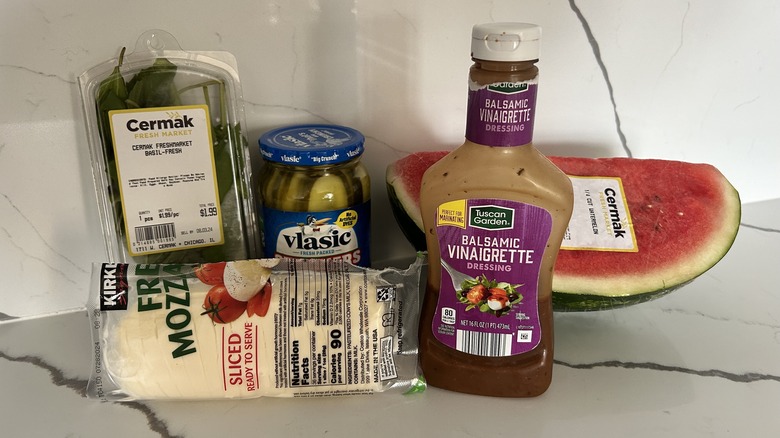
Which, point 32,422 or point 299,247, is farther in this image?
point 299,247

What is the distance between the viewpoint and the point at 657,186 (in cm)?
94

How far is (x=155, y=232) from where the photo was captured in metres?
0.81

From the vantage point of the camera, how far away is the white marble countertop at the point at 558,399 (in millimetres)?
706

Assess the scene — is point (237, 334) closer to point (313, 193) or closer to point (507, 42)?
point (313, 193)

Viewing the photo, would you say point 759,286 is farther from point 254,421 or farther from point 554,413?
point 254,421

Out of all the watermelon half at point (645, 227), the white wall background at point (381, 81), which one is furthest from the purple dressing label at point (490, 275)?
the white wall background at point (381, 81)

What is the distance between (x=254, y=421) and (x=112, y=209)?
1.00ft

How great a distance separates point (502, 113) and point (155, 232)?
434mm

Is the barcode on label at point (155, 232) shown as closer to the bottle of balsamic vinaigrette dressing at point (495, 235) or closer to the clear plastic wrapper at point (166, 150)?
the clear plastic wrapper at point (166, 150)

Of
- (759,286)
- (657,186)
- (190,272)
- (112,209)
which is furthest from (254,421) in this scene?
(759,286)

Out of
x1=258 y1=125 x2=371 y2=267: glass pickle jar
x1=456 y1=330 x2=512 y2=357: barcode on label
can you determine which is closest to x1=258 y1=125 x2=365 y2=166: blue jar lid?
x1=258 y1=125 x2=371 y2=267: glass pickle jar

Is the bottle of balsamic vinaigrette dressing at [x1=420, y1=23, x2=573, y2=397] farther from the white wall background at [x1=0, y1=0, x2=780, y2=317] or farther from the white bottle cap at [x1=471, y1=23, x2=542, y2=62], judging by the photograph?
the white wall background at [x1=0, y1=0, x2=780, y2=317]

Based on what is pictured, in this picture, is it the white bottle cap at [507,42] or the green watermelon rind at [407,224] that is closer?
the white bottle cap at [507,42]

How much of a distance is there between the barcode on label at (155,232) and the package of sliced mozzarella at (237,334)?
0.08 m
